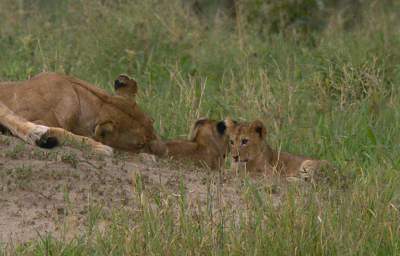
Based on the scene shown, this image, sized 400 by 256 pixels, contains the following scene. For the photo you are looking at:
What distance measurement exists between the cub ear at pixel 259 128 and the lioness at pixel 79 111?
32.8 inches

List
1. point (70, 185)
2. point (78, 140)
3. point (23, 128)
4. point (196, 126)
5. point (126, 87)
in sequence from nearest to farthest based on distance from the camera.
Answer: point (70, 185) < point (23, 128) < point (78, 140) < point (126, 87) < point (196, 126)

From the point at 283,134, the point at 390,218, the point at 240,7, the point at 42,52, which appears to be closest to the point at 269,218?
the point at 390,218

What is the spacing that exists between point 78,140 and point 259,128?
1528 mm

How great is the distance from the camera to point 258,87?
9.32 m

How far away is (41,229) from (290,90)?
3.50 meters

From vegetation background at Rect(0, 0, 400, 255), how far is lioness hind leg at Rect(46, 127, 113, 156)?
1173 mm

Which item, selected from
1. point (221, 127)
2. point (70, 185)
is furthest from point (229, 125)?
point (70, 185)

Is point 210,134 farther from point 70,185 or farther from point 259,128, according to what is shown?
point 70,185

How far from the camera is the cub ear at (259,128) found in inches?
317

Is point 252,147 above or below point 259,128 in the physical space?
below

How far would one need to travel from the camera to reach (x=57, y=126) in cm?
729

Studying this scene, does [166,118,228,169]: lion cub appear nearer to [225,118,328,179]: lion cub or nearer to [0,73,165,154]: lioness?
[225,118,328,179]: lion cub

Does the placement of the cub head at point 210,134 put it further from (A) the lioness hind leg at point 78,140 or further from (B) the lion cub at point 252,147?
(A) the lioness hind leg at point 78,140

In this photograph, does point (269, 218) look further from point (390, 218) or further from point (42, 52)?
point (42, 52)
